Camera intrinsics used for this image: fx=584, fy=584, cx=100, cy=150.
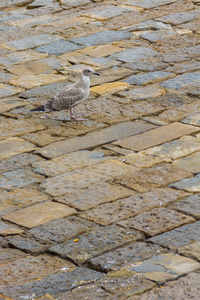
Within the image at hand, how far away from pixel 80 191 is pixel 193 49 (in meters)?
4.47

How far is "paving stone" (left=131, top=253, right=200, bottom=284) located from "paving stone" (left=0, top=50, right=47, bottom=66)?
5.60m

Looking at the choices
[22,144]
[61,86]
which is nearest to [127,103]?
[61,86]

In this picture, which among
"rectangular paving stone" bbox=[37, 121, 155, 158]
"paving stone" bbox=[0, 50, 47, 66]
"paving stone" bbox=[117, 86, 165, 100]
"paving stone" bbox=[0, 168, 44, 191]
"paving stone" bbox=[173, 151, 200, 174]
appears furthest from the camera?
"paving stone" bbox=[0, 50, 47, 66]

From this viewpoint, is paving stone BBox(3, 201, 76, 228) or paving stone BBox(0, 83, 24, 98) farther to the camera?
paving stone BBox(0, 83, 24, 98)

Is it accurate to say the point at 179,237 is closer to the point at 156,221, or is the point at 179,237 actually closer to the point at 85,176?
the point at 156,221

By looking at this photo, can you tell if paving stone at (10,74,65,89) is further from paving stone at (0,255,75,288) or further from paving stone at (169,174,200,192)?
paving stone at (0,255,75,288)

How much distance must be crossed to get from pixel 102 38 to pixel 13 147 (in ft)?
13.0

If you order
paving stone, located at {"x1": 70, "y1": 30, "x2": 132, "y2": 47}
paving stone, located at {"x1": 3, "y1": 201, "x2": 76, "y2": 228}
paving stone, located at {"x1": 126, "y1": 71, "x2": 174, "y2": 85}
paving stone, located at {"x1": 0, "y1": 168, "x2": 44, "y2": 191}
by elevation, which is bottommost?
paving stone, located at {"x1": 0, "y1": 168, "x2": 44, "y2": 191}

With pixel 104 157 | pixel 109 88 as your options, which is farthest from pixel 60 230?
pixel 109 88

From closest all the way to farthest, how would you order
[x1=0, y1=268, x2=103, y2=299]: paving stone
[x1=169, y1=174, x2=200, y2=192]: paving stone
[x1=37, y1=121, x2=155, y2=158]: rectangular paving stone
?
[x1=0, y1=268, x2=103, y2=299]: paving stone < [x1=169, y1=174, x2=200, y2=192]: paving stone < [x1=37, y1=121, x2=155, y2=158]: rectangular paving stone

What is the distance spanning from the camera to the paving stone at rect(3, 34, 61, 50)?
970 centimetres

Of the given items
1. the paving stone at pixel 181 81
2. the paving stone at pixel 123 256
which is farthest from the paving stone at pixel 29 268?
the paving stone at pixel 181 81

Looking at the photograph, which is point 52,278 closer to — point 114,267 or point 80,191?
point 114,267

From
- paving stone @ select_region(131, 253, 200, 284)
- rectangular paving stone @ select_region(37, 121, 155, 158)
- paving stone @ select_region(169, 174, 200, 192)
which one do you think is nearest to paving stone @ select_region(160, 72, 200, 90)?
rectangular paving stone @ select_region(37, 121, 155, 158)
